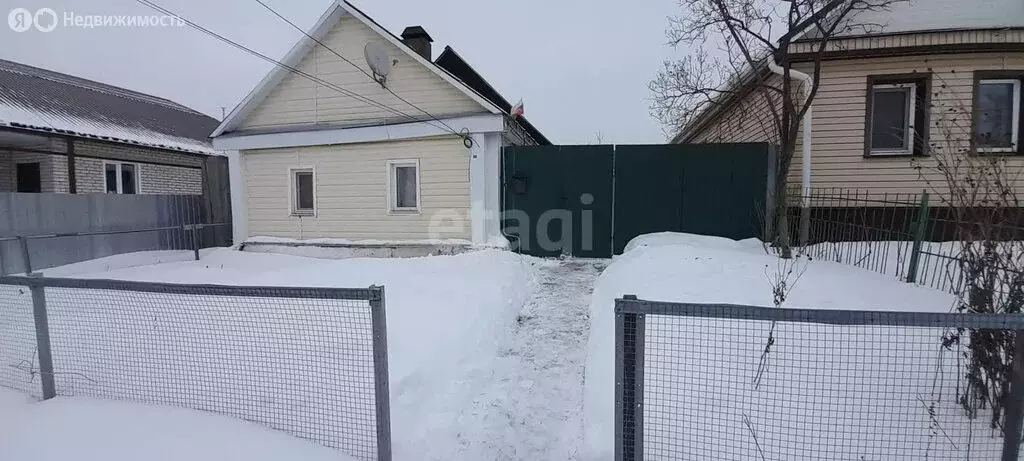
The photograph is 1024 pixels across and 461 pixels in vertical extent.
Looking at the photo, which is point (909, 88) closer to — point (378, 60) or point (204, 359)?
point (378, 60)

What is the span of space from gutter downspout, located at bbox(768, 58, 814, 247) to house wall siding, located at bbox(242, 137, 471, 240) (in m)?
5.82

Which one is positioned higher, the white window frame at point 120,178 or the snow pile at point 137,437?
the white window frame at point 120,178

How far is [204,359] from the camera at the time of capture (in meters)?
3.46

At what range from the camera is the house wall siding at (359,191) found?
31.0ft

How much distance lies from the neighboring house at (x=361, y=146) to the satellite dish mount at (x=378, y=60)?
0.30ft

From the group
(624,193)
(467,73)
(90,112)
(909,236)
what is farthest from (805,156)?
(90,112)

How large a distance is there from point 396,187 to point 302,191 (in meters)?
2.48

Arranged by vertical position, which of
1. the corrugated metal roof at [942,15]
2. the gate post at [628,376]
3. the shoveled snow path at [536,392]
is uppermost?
the corrugated metal roof at [942,15]

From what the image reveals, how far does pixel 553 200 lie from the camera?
30.2 ft

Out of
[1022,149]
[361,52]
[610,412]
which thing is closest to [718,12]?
[1022,149]

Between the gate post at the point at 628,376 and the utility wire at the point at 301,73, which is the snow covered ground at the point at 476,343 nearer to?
the gate post at the point at 628,376

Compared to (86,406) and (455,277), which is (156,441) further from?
(455,277)

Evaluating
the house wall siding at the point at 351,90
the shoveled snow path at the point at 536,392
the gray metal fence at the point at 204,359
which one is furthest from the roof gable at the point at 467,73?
the gray metal fence at the point at 204,359

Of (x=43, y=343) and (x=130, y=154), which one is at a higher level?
(x=130, y=154)
